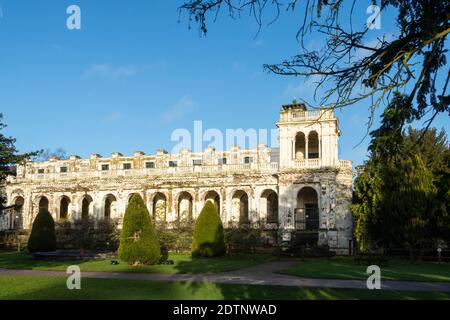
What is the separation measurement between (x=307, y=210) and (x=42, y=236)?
73.2 feet

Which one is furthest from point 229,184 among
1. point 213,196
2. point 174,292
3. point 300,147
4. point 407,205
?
point 174,292

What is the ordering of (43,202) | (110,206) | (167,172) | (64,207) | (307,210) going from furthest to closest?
(64,207) < (43,202) < (110,206) < (167,172) < (307,210)

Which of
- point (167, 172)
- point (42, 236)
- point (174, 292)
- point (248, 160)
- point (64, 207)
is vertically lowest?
point (42, 236)

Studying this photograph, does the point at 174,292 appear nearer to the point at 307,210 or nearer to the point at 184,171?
the point at 307,210

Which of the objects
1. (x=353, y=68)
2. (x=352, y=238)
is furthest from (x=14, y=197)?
(x=353, y=68)

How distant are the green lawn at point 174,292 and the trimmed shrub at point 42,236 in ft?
64.5

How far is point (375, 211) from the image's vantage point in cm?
3494

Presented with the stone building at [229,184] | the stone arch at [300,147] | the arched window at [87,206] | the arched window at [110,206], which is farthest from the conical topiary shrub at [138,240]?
the arched window at [87,206]

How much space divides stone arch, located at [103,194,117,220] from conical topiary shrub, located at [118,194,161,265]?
23147 mm

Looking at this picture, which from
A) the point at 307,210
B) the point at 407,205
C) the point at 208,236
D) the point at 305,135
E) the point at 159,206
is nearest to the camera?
the point at 407,205

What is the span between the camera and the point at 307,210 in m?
41.8

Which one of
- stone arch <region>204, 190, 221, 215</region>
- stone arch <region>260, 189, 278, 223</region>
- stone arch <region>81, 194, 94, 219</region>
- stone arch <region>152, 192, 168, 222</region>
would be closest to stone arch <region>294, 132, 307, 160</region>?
stone arch <region>260, 189, 278, 223</region>

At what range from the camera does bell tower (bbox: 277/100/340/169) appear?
130 ft

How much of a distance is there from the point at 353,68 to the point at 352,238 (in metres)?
34.5
